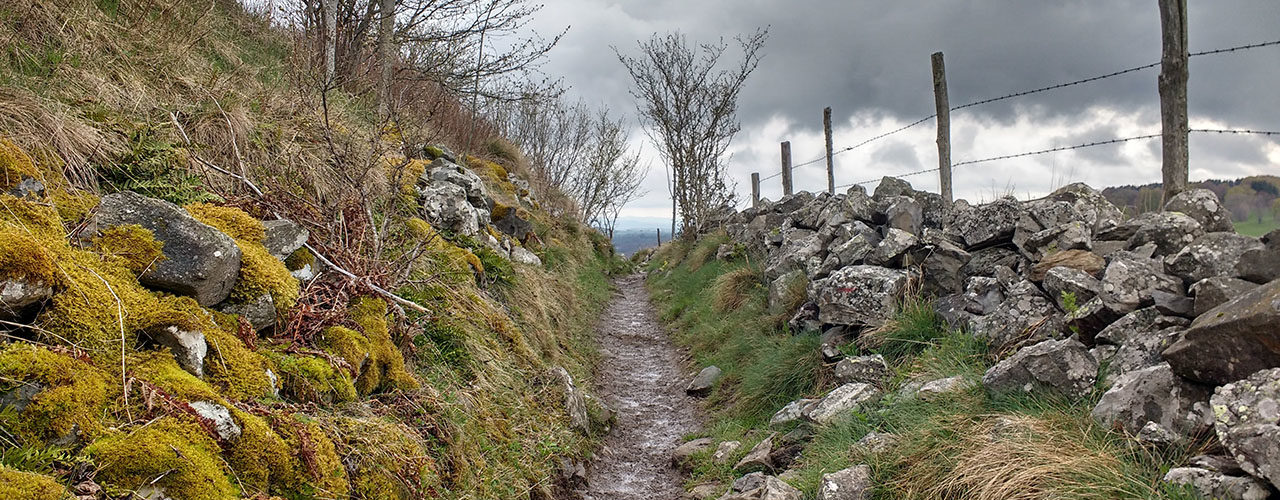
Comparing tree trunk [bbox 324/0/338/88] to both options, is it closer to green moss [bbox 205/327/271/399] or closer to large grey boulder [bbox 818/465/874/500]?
green moss [bbox 205/327/271/399]

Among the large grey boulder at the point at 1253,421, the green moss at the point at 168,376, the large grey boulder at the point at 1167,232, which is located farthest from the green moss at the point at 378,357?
the large grey boulder at the point at 1167,232

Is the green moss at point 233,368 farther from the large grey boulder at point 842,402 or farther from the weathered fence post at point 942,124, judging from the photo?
the weathered fence post at point 942,124

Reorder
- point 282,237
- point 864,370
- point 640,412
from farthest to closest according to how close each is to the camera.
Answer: point 640,412 < point 864,370 < point 282,237

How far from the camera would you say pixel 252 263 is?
345 centimetres

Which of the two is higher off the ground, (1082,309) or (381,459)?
(1082,309)

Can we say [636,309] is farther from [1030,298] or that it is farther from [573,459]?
[1030,298]

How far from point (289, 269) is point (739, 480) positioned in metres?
3.22

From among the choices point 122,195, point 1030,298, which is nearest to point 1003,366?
point 1030,298

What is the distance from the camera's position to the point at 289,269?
13.3 ft

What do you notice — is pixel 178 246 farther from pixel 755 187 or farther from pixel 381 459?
pixel 755 187

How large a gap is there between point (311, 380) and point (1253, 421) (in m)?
→ 4.03

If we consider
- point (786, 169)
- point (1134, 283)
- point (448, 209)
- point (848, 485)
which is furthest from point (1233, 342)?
point (786, 169)

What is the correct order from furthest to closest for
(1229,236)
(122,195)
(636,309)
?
(636,309), (1229,236), (122,195)

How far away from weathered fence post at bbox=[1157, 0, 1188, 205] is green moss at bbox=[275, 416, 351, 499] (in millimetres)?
6316
